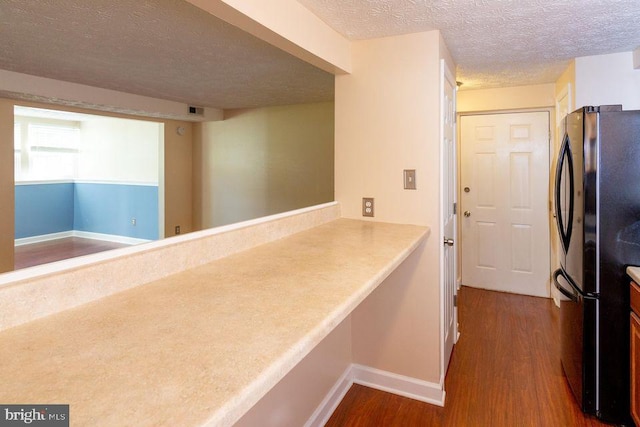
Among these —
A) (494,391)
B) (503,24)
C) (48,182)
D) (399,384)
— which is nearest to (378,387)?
(399,384)

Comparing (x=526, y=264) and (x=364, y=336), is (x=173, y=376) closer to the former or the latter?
(x=364, y=336)

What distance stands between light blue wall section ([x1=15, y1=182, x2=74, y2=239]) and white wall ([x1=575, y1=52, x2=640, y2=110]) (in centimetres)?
792

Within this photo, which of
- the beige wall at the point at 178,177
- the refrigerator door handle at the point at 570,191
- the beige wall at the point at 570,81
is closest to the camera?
the refrigerator door handle at the point at 570,191

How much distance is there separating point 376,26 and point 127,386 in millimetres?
2098

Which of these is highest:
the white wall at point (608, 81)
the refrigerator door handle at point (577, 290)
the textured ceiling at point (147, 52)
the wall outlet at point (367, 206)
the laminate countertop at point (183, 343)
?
the textured ceiling at point (147, 52)

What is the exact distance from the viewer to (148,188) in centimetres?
632

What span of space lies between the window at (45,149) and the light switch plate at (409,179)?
24.6ft

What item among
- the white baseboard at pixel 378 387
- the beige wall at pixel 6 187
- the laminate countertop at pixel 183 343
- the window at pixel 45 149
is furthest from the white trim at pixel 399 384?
the window at pixel 45 149

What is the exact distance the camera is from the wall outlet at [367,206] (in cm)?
241

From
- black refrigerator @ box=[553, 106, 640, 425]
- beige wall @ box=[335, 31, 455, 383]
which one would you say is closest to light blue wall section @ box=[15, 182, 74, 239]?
beige wall @ box=[335, 31, 455, 383]

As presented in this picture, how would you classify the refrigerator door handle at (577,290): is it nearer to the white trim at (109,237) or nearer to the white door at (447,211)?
the white door at (447,211)

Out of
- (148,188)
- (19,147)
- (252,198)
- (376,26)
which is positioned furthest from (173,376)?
(19,147)

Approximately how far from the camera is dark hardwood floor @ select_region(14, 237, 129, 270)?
5723mm

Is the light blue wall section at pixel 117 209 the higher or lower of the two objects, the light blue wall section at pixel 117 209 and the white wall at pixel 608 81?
the lower
